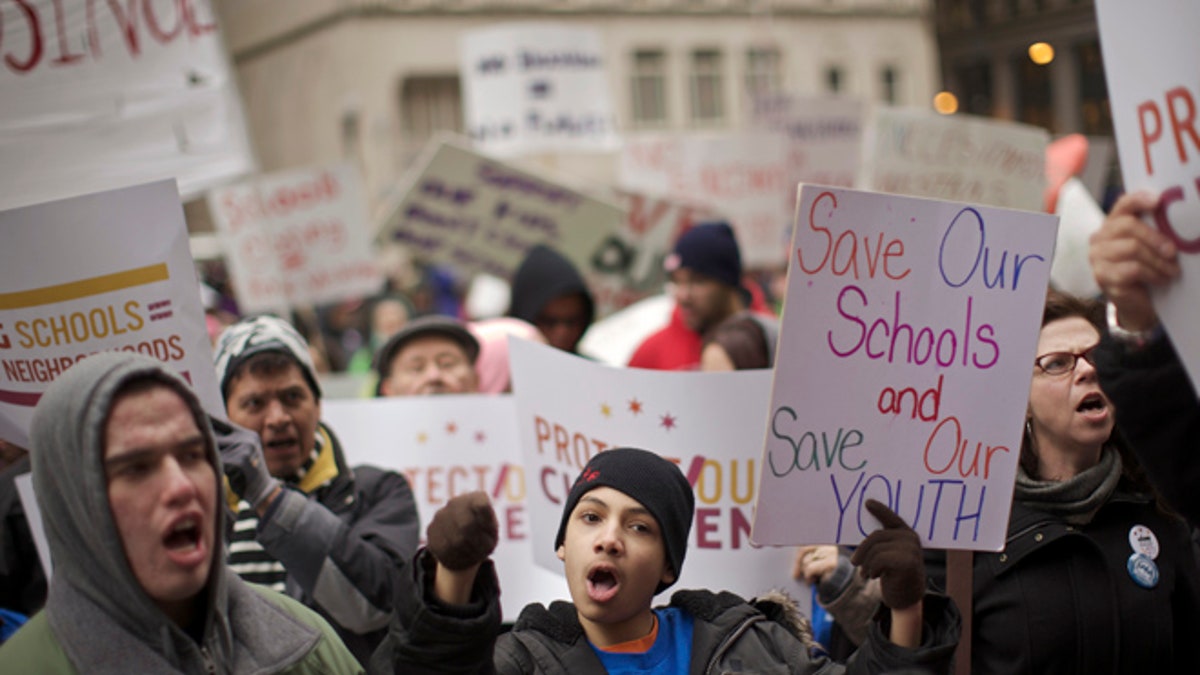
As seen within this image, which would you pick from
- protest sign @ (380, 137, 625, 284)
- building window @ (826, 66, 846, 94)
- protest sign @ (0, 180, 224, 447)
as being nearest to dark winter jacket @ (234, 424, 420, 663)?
protest sign @ (0, 180, 224, 447)

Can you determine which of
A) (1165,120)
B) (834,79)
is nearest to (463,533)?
(1165,120)

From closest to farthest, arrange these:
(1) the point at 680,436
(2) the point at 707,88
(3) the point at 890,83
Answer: (1) the point at 680,436 → (2) the point at 707,88 → (3) the point at 890,83

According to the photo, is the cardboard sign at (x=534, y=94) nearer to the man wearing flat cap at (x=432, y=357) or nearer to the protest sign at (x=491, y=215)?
the protest sign at (x=491, y=215)

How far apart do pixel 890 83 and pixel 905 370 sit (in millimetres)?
36199

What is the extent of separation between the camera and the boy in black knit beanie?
8.29 feet

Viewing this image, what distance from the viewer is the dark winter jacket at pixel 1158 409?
2.68m

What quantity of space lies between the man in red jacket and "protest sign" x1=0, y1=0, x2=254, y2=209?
1930 mm

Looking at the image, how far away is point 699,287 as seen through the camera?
625 cm

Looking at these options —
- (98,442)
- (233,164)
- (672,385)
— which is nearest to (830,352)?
(672,385)

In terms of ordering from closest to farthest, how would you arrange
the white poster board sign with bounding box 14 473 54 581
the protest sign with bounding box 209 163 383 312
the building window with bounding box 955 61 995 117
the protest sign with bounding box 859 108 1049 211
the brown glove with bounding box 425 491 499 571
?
the brown glove with bounding box 425 491 499 571 < the white poster board sign with bounding box 14 473 54 581 < the protest sign with bounding box 859 108 1049 211 < the protest sign with bounding box 209 163 383 312 < the building window with bounding box 955 61 995 117

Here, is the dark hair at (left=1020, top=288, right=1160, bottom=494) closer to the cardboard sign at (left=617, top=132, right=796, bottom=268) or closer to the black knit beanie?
the black knit beanie

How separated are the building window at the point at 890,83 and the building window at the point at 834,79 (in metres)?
1.24

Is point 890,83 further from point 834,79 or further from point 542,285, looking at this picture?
point 542,285

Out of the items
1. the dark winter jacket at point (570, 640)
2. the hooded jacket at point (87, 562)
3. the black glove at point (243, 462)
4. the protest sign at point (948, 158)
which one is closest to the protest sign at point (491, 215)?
the protest sign at point (948, 158)
